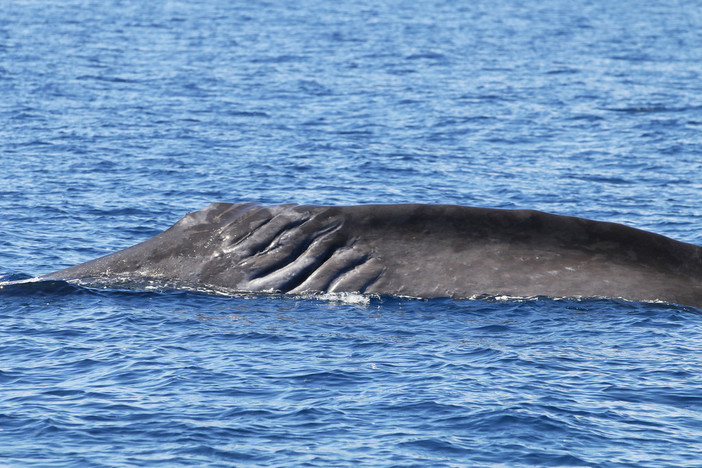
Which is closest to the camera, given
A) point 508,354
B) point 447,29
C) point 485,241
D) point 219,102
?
point 508,354

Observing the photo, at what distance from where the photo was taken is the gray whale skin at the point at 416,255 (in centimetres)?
1523

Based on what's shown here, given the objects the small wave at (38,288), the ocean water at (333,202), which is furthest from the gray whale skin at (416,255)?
the small wave at (38,288)

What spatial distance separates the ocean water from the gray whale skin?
272 mm

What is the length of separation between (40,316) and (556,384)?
7.48 m

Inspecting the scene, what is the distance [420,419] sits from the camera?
1254 centimetres

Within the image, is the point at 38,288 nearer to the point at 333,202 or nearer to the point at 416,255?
the point at 416,255

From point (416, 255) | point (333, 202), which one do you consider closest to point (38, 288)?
point (416, 255)

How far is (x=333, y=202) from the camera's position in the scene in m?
26.5

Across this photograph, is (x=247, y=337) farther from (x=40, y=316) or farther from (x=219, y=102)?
(x=219, y=102)

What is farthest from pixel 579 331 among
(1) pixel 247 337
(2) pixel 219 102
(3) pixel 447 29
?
(3) pixel 447 29

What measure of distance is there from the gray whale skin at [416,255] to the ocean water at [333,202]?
0.27 metres

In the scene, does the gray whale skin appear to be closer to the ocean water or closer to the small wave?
the ocean water

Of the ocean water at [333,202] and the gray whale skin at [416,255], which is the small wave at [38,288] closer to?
the ocean water at [333,202]

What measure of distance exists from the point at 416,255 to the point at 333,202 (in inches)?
427
